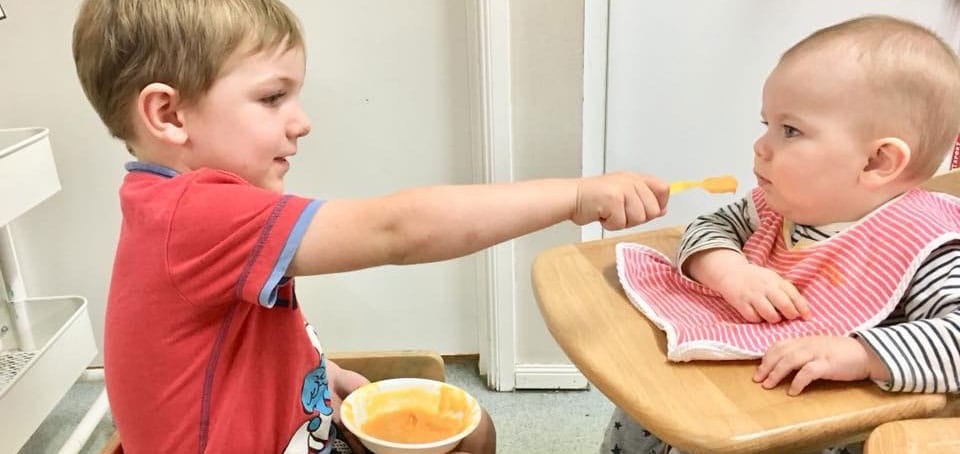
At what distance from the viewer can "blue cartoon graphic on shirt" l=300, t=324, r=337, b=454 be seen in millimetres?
871

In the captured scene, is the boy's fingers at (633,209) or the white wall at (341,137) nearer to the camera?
the boy's fingers at (633,209)

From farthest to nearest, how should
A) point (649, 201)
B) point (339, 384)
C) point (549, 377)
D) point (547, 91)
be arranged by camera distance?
point (549, 377) < point (547, 91) < point (339, 384) < point (649, 201)

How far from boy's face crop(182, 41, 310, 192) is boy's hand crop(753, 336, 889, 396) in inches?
19.4

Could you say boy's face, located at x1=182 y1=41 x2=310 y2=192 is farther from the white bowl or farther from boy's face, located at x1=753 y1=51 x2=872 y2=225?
boy's face, located at x1=753 y1=51 x2=872 y2=225

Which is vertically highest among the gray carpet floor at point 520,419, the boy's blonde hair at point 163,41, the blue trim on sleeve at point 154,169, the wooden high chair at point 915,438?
the boy's blonde hair at point 163,41

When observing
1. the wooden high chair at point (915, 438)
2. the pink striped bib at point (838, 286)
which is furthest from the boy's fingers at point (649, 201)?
the wooden high chair at point (915, 438)

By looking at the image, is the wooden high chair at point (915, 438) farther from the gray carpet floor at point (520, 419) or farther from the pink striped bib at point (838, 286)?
the gray carpet floor at point (520, 419)

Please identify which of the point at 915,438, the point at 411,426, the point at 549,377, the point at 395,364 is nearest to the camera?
the point at 915,438

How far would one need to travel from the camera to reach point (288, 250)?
65 cm

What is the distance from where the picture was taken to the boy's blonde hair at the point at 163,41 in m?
0.73

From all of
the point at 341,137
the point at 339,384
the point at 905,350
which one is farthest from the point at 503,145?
the point at 905,350

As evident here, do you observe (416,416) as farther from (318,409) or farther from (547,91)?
(547,91)

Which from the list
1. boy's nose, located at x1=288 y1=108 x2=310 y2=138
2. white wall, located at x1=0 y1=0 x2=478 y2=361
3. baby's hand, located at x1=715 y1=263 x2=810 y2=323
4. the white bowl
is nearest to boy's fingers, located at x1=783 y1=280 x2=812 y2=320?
baby's hand, located at x1=715 y1=263 x2=810 y2=323

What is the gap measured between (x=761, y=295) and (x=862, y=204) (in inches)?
5.2
